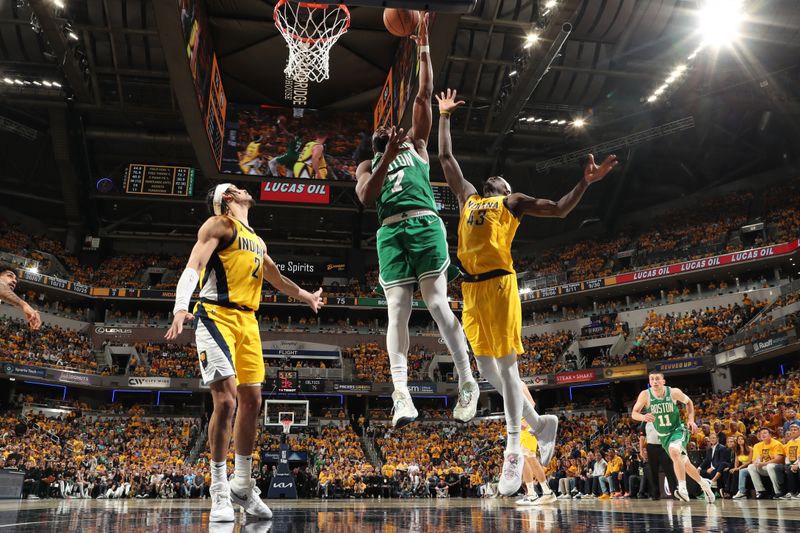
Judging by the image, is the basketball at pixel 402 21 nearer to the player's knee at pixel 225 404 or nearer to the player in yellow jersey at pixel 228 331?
the player in yellow jersey at pixel 228 331

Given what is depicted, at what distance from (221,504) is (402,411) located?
1.34 metres

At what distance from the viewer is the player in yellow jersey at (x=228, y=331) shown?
404cm

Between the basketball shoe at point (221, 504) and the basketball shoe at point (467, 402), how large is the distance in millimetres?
1734

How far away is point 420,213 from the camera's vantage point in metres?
4.88

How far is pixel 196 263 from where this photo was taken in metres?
4.15

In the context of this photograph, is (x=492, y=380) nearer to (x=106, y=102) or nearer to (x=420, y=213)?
(x=420, y=213)

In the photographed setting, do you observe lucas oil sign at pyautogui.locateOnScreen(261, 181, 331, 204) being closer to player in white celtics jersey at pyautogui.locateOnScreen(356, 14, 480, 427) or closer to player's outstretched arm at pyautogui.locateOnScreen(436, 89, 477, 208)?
player's outstretched arm at pyautogui.locateOnScreen(436, 89, 477, 208)

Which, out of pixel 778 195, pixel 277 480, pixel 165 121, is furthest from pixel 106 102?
pixel 778 195

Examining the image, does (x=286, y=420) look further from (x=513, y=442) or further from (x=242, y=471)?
(x=242, y=471)

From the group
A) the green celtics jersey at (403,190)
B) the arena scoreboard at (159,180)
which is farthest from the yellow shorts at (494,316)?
the arena scoreboard at (159,180)

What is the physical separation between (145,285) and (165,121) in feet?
35.3

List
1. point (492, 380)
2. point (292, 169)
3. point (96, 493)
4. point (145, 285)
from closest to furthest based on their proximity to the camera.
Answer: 1. point (492, 380)
2. point (292, 169)
3. point (96, 493)
4. point (145, 285)

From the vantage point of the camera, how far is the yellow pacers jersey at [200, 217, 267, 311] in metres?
4.33

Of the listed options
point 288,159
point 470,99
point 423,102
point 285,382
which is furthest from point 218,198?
point 285,382
